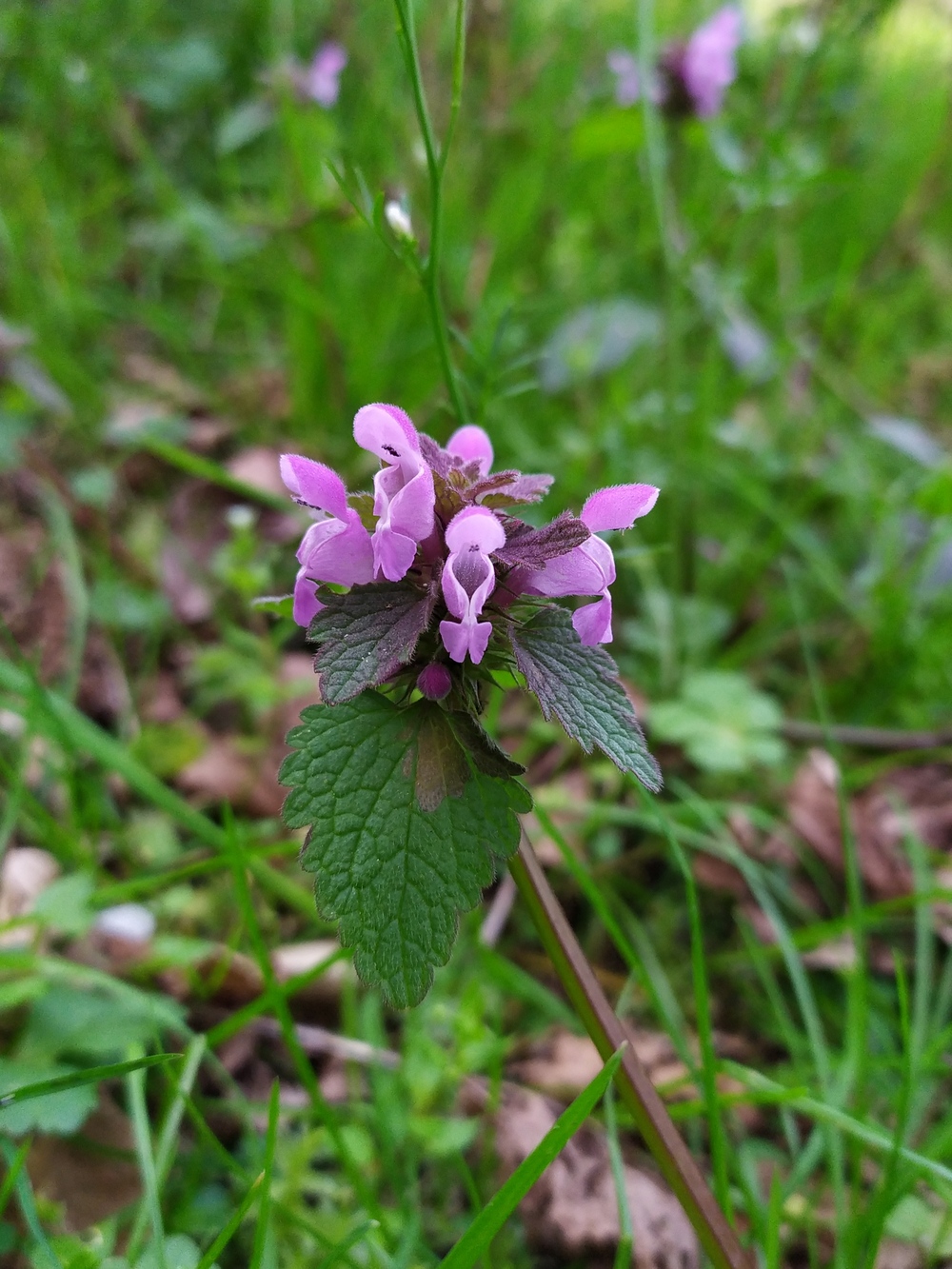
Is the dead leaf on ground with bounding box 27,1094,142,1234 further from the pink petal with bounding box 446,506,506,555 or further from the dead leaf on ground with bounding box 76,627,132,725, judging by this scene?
the pink petal with bounding box 446,506,506,555

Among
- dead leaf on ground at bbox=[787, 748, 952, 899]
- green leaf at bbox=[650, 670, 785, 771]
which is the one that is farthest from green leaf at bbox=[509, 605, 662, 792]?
dead leaf on ground at bbox=[787, 748, 952, 899]

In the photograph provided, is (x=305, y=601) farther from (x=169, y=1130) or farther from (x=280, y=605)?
(x=169, y=1130)

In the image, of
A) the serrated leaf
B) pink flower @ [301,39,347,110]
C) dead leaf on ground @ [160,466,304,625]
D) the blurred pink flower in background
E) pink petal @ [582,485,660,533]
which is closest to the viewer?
the serrated leaf

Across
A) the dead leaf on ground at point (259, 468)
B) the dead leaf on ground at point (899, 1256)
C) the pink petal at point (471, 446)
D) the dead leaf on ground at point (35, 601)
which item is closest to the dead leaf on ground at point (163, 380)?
the dead leaf on ground at point (259, 468)

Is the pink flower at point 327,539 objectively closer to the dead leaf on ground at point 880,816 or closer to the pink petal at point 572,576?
the pink petal at point 572,576

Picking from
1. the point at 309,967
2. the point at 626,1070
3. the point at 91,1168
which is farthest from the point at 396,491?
the point at 91,1168

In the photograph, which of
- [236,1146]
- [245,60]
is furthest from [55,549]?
[245,60]

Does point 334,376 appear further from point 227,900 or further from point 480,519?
point 480,519

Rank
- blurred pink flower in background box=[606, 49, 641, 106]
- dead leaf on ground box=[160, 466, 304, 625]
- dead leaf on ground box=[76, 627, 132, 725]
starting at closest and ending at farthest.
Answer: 1. dead leaf on ground box=[76, 627, 132, 725]
2. dead leaf on ground box=[160, 466, 304, 625]
3. blurred pink flower in background box=[606, 49, 641, 106]
